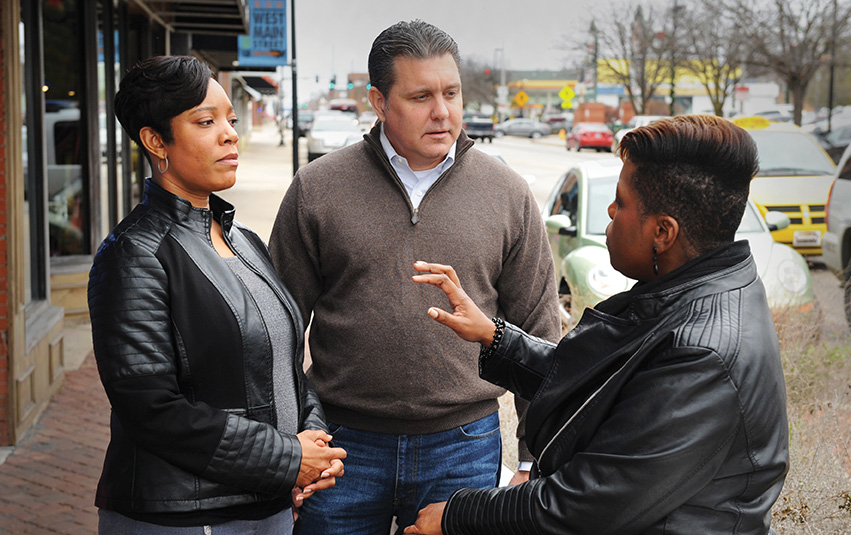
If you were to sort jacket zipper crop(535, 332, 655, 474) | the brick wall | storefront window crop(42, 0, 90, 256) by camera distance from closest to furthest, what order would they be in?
jacket zipper crop(535, 332, 655, 474) < the brick wall < storefront window crop(42, 0, 90, 256)

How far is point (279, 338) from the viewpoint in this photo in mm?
2318

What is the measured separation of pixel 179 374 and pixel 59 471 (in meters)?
3.87

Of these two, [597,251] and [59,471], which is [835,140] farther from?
[59,471]

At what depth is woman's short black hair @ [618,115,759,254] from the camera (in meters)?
1.82

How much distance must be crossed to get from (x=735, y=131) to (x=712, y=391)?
53 cm

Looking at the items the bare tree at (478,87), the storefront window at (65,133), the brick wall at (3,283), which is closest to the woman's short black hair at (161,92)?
the brick wall at (3,283)

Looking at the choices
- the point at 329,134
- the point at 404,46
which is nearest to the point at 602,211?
the point at 404,46

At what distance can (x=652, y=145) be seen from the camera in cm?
186

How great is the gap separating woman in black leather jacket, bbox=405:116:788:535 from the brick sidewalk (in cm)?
354

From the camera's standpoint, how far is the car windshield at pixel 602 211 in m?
8.09

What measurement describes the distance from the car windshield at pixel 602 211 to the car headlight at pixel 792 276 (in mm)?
512

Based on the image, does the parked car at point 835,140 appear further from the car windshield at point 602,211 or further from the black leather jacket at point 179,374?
A: the black leather jacket at point 179,374

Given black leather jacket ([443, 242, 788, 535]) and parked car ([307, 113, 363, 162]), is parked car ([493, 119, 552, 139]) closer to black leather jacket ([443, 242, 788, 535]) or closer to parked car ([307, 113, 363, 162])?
parked car ([307, 113, 363, 162])

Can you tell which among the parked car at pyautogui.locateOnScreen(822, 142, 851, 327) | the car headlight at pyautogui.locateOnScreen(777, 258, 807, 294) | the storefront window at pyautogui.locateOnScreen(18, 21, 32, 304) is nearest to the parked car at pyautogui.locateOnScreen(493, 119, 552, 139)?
the parked car at pyautogui.locateOnScreen(822, 142, 851, 327)
